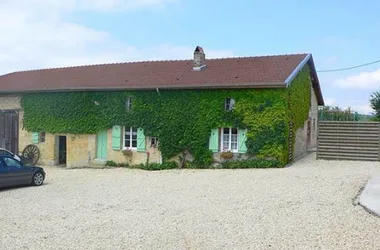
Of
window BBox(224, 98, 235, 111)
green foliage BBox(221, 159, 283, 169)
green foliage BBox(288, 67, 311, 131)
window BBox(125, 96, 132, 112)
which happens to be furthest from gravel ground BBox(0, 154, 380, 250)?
window BBox(125, 96, 132, 112)

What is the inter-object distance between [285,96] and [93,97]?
9859 millimetres

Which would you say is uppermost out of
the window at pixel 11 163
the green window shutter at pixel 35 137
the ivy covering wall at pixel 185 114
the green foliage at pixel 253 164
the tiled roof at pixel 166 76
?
the tiled roof at pixel 166 76

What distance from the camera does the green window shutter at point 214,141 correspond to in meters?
18.0

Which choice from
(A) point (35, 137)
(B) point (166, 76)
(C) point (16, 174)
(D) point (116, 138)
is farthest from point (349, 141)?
(A) point (35, 137)

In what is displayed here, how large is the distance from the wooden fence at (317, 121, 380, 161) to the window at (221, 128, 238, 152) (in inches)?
169

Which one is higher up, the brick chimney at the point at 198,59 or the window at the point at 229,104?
the brick chimney at the point at 198,59

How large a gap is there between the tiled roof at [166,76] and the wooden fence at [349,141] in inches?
143

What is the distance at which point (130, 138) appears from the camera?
65.2 feet

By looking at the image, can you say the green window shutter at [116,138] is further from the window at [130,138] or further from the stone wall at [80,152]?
the window at [130,138]

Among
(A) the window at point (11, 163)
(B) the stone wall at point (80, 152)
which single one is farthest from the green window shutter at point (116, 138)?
(A) the window at point (11, 163)

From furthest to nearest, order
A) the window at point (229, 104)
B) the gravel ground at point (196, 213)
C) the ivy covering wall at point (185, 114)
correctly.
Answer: the window at point (229, 104) → the ivy covering wall at point (185, 114) → the gravel ground at point (196, 213)

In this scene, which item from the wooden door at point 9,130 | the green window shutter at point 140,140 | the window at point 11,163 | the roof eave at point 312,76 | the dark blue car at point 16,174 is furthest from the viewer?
the wooden door at point 9,130

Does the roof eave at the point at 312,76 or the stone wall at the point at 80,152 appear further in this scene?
the stone wall at the point at 80,152

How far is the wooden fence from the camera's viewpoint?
1827 cm
